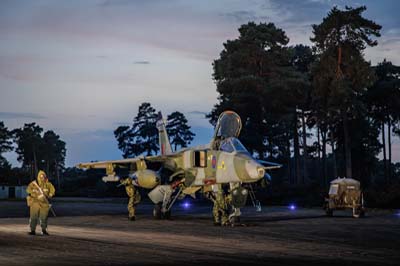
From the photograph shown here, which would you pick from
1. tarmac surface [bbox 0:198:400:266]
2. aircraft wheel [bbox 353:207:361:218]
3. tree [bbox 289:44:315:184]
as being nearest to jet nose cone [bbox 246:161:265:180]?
tarmac surface [bbox 0:198:400:266]

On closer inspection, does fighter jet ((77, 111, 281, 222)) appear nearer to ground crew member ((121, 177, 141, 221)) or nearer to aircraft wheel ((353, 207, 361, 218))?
ground crew member ((121, 177, 141, 221))

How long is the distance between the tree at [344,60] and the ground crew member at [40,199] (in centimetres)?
3798

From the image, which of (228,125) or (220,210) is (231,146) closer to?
(228,125)

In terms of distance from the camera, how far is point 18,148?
134000mm

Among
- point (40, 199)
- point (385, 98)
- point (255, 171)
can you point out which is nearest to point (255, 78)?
point (385, 98)

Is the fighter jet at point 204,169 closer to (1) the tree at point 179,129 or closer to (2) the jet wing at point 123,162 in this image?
(2) the jet wing at point 123,162

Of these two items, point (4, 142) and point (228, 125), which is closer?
point (228, 125)

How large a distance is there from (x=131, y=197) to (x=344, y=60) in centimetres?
3250

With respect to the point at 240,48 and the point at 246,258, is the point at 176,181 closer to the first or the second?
the point at 246,258

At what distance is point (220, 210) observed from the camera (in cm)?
2516

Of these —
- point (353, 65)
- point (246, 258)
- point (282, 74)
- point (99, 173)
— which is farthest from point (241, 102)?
point (246, 258)

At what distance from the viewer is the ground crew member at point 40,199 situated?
2034 centimetres

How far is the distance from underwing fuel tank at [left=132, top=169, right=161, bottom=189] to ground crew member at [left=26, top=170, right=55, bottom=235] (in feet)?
30.6

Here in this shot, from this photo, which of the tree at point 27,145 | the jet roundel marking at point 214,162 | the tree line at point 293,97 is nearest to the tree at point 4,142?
the tree at point 27,145
